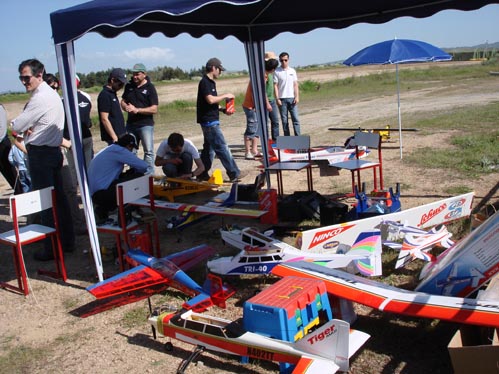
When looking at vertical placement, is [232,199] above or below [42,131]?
below

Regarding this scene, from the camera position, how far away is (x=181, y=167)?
28.3 ft

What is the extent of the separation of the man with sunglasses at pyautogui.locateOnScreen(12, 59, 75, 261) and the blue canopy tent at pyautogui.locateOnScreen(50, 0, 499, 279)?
759 mm

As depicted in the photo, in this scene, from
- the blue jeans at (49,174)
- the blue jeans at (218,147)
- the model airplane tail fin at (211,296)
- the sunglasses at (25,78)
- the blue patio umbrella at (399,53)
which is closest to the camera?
the model airplane tail fin at (211,296)

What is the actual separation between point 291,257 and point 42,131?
3069 millimetres

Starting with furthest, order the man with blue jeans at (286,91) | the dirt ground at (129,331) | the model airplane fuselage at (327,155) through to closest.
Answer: the man with blue jeans at (286,91), the model airplane fuselage at (327,155), the dirt ground at (129,331)

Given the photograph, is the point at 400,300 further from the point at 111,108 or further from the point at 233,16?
the point at 111,108

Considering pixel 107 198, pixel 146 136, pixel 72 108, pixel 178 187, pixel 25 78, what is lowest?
pixel 178 187

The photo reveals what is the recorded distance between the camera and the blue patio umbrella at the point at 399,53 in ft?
30.0

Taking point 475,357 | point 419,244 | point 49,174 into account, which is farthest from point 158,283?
point 475,357

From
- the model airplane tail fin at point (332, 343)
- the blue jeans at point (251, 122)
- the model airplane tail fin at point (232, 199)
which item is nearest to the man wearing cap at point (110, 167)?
the model airplane tail fin at point (232, 199)

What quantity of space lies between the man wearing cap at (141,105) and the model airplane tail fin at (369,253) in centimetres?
439

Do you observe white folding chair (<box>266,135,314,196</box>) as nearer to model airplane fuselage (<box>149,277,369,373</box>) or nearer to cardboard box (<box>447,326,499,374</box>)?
model airplane fuselage (<box>149,277,369,373</box>)

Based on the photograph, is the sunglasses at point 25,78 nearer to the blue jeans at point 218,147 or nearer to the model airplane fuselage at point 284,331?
the model airplane fuselage at point 284,331

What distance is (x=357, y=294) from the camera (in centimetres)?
381
